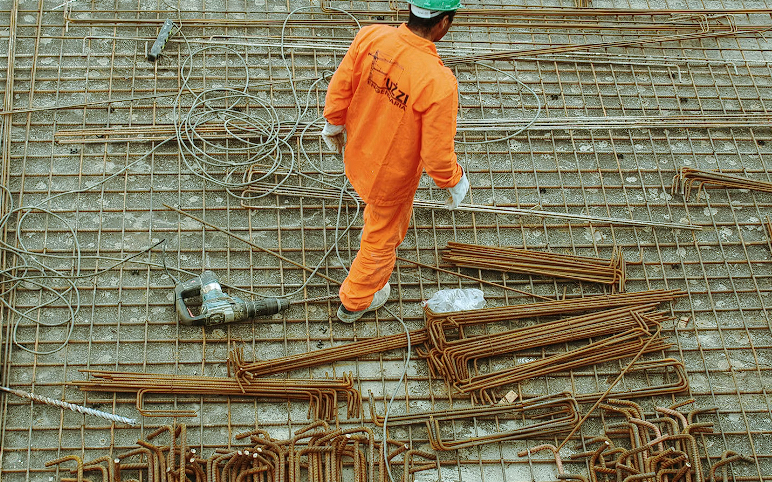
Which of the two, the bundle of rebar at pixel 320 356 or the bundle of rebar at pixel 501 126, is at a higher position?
the bundle of rebar at pixel 501 126

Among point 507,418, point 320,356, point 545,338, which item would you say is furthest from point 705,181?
point 320,356

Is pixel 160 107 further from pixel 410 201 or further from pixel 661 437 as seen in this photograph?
pixel 661 437

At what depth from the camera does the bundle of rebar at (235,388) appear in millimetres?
4949

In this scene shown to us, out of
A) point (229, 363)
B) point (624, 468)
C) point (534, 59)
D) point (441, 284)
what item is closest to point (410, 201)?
point (441, 284)

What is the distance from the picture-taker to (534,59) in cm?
670

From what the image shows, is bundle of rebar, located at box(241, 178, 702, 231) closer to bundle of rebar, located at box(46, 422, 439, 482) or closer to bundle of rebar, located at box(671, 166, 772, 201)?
bundle of rebar, located at box(671, 166, 772, 201)

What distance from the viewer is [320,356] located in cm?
519

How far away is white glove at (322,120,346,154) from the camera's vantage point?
4.70 m

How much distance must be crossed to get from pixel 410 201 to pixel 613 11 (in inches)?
140

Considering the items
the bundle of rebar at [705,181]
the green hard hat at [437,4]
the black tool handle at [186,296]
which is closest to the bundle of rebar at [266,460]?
the black tool handle at [186,296]

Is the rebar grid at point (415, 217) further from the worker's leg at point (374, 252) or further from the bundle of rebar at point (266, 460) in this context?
the worker's leg at point (374, 252)

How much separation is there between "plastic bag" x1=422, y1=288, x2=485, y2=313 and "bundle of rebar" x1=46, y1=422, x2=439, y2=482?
1.04m

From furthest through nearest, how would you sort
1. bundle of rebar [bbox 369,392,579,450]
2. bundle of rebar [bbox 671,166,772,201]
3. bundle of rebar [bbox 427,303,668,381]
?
bundle of rebar [bbox 671,166,772,201]
bundle of rebar [bbox 427,303,668,381]
bundle of rebar [bbox 369,392,579,450]

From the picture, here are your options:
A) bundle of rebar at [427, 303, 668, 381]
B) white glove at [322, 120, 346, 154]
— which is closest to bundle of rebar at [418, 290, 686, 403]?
bundle of rebar at [427, 303, 668, 381]
